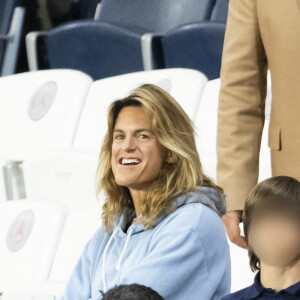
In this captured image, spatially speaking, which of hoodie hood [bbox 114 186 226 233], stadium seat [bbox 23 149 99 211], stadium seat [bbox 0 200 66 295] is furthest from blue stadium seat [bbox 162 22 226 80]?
hoodie hood [bbox 114 186 226 233]

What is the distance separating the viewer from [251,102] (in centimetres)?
100

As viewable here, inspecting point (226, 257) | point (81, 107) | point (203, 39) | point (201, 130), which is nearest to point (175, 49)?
point (203, 39)

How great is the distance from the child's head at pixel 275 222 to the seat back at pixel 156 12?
1.55 meters

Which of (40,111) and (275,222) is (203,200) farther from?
(40,111)

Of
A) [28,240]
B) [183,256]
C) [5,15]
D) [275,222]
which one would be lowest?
[28,240]

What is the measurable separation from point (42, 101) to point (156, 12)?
590mm

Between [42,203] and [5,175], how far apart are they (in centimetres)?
38

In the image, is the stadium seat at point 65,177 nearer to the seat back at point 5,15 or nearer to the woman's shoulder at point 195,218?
the woman's shoulder at point 195,218

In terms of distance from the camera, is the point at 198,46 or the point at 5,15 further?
the point at 5,15

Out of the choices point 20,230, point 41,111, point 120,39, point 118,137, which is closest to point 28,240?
point 20,230

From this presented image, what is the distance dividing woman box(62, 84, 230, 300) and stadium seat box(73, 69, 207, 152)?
1.93 feet

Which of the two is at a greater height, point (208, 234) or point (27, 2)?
point (27, 2)

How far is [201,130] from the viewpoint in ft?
4.95

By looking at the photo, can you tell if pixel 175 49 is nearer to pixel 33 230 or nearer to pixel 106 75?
pixel 106 75
